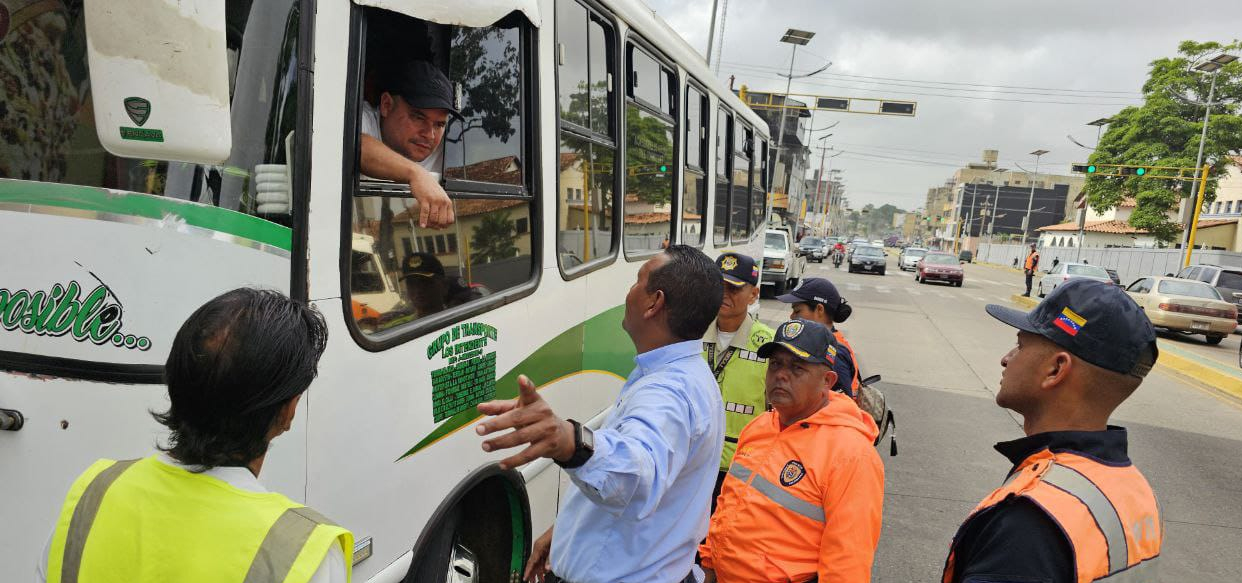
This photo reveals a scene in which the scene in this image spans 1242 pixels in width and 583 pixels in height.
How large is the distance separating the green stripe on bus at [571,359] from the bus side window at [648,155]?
0.57 metres

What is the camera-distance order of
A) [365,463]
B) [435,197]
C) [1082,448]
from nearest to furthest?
[1082,448], [365,463], [435,197]

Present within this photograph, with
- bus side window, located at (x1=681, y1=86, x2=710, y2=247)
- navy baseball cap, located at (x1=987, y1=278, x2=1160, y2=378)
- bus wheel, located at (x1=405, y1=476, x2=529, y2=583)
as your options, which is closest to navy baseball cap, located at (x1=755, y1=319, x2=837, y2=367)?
navy baseball cap, located at (x1=987, y1=278, x2=1160, y2=378)

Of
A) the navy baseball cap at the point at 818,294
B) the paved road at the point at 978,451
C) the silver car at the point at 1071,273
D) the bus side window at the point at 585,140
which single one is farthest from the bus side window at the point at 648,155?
the silver car at the point at 1071,273

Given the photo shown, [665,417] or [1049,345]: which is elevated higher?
[1049,345]

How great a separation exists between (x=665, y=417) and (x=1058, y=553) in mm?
820

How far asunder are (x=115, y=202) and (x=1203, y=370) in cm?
1532

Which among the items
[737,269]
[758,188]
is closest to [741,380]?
[737,269]

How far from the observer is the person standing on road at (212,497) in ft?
3.82

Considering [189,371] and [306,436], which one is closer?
[189,371]

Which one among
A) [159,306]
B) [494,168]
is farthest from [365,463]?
[494,168]

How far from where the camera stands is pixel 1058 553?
1385 mm

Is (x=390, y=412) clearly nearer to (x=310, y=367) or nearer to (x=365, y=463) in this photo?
(x=365, y=463)

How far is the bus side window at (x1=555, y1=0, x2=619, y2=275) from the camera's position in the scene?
3.46 m

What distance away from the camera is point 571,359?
12.0 ft
